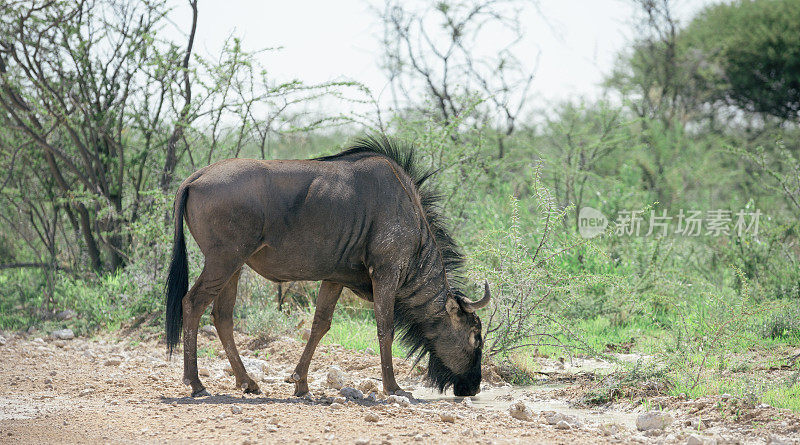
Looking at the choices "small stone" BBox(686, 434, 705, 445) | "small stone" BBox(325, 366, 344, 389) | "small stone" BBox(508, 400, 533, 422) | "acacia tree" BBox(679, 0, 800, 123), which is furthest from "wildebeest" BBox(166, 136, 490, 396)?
"acacia tree" BBox(679, 0, 800, 123)

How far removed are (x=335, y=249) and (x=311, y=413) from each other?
4.28ft

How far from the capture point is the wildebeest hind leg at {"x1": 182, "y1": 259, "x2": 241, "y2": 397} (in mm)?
5062

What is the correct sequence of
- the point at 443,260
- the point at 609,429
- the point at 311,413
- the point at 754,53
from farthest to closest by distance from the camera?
the point at 754,53 → the point at 443,260 → the point at 311,413 → the point at 609,429

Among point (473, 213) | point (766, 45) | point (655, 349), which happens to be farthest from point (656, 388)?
point (766, 45)

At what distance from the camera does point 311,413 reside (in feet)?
14.6

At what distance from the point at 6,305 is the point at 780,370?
832 centimetres

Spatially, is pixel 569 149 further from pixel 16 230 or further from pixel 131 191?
pixel 16 230

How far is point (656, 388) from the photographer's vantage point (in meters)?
5.16

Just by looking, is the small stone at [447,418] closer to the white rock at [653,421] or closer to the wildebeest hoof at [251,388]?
the white rock at [653,421]

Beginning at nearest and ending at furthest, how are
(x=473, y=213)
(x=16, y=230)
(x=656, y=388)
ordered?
(x=656, y=388)
(x=473, y=213)
(x=16, y=230)

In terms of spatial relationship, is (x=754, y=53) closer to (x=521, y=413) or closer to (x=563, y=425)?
(x=521, y=413)

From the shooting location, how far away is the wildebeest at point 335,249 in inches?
199

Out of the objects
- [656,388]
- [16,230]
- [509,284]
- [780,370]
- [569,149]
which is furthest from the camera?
[569,149]

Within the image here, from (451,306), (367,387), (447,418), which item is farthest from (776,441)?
(367,387)
